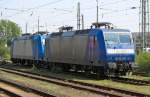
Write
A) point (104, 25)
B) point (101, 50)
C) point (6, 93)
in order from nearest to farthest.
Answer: point (6, 93) < point (101, 50) < point (104, 25)

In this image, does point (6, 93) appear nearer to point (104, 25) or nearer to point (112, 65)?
point (112, 65)

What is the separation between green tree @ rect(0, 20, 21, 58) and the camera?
225ft

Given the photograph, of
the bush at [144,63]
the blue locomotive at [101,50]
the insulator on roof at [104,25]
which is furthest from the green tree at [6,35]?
the insulator on roof at [104,25]

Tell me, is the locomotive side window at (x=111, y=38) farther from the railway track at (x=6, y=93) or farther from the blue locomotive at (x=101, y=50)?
the railway track at (x=6, y=93)

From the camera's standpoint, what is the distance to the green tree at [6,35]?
225ft

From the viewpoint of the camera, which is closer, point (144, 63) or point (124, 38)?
point (124, 38)

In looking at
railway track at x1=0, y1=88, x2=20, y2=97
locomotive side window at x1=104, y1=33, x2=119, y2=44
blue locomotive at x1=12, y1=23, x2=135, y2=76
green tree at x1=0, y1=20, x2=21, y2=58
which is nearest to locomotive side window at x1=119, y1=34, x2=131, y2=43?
blue locomotive at x1=12, y1=23, x2=135, y2=76

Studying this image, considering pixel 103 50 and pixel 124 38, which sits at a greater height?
pixel 124 38

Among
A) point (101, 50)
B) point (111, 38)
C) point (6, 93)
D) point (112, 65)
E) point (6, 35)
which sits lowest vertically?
point (6, 93)

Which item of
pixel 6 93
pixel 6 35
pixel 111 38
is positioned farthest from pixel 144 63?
pixel 6 35

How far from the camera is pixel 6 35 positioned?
113 metres

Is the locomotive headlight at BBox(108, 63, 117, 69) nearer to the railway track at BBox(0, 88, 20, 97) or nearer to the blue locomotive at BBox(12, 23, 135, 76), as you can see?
the blue locomotive at BBox(12, 23, 135, 76)

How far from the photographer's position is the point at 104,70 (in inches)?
886

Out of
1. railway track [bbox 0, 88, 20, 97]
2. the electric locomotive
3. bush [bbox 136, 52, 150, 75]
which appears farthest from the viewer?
bush [bbox 136, 52, 150, 75]
